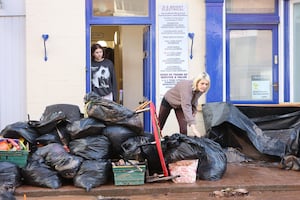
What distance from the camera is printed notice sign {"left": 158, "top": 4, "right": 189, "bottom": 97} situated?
8.78 metres

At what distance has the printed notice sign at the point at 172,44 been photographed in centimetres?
878

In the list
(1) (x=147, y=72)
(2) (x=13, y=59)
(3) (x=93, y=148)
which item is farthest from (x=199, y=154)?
(2) (x=13, y=59)

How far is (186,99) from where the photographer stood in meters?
7.01

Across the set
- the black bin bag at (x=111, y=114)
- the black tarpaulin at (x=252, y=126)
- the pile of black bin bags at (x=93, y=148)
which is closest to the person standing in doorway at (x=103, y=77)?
the black tarpaulin at (x=252, y=126)

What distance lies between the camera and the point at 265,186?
6227mm

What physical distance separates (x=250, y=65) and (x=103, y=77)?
105 inches

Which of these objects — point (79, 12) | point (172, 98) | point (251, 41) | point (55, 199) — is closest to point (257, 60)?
point (251, 41)

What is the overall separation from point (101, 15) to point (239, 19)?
2.45 metres

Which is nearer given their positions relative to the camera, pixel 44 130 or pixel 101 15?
pixel 44 130

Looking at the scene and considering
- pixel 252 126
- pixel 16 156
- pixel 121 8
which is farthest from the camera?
pixel 121 8

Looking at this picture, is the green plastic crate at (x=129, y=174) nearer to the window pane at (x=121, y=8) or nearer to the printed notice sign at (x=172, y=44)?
the printed notice sign at (x=172, y=44)

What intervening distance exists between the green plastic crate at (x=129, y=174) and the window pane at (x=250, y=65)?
344cm

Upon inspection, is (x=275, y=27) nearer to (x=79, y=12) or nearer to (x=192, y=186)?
(x=79, y=12)

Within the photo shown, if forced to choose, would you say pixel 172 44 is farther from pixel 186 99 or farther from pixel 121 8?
pixel 186 99
